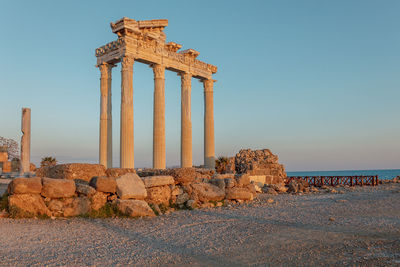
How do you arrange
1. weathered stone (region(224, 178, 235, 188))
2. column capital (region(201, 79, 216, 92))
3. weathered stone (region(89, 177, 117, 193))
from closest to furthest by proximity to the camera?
weathered stone (region(89, 177, 117, 193))
weathered stone (region(224, 178, 235, 188))
column capital (region(201, 79, 216, 92))

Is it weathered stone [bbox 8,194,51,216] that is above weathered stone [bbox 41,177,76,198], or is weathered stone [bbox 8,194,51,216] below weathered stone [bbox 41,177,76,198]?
below

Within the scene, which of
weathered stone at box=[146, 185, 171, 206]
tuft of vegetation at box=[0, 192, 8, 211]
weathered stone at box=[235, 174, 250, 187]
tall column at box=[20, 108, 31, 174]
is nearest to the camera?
tuft of vegetation at box=[0, 192, 8, 211]

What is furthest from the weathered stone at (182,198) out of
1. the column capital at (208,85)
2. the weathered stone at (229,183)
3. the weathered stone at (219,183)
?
the column capital at (208,85)

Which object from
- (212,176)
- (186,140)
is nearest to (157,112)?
(186,140)

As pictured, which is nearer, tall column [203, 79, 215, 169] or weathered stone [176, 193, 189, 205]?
weathered stone [176, 193, 189, 205]

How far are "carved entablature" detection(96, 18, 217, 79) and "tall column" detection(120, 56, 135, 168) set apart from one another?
96cm

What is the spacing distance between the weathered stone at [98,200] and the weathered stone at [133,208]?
423 mm

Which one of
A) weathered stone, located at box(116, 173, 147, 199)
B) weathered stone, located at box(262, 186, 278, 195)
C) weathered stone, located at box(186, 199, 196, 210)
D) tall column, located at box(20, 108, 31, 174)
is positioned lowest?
weathered stone, located at box(262, 186, 278, 195)

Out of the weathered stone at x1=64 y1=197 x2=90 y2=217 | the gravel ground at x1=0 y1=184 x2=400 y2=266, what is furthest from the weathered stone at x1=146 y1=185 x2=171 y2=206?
the weathered stone at x1=64 y1=197 x2=90 y2=217

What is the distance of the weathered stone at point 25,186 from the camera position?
28.3 feet

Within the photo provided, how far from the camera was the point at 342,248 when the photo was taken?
17.4ft

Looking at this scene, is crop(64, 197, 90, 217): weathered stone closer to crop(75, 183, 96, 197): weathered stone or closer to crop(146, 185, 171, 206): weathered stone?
crop(75, 183, 96, 197): weathered stone

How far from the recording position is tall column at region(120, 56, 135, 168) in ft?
70.7

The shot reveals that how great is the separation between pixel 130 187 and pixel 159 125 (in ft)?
44.9
